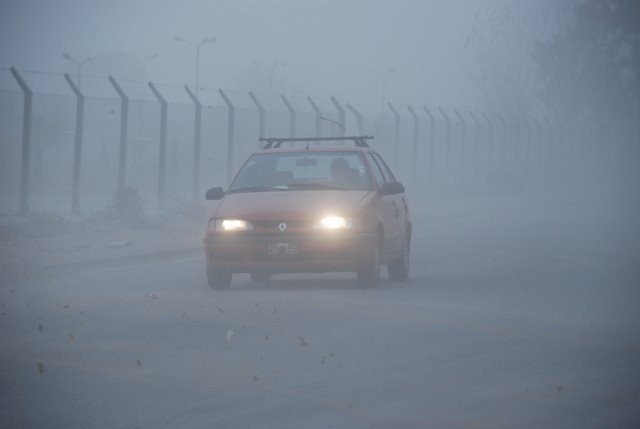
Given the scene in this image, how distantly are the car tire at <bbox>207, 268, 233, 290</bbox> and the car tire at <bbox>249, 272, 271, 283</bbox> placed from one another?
91 cm

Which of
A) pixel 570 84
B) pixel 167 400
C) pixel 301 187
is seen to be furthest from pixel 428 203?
pixel 570 84

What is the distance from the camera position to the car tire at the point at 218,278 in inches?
573

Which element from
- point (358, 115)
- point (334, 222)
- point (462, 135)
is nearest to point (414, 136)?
point (462, 135)

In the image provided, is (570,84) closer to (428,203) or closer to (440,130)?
(440,130)

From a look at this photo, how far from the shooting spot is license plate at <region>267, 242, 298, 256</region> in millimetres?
14172

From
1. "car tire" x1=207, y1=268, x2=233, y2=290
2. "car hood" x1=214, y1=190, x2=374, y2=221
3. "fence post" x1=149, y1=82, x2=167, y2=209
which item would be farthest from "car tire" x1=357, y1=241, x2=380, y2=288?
"fence post" x1=149, y1=82, x2=167, y2=209

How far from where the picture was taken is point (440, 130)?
4875 centimetres

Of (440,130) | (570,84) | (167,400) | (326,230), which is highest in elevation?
(570,84)

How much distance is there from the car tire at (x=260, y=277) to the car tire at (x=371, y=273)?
1.53 meters

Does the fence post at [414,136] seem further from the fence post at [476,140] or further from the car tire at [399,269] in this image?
the car tire at [399,269]

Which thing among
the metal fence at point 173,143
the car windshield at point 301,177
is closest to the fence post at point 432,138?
the metal fence at point 173,143

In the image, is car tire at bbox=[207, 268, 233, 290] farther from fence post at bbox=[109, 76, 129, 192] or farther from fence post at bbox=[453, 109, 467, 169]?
fence post at bbox=[453, 109, 467, 169]

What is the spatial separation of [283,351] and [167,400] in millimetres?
2119

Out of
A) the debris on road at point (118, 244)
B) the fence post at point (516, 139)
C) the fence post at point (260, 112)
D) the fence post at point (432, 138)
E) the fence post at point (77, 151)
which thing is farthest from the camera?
the fence post at point (516, 139)
